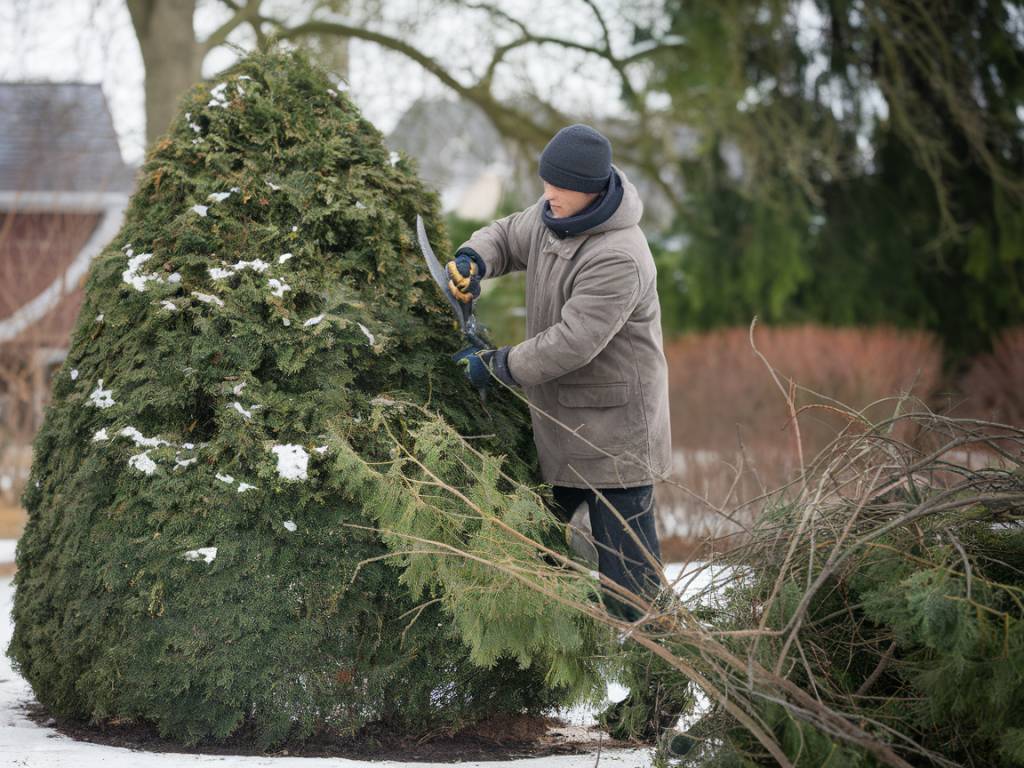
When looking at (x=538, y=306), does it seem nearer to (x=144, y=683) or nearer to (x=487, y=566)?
(x=487, y=566)

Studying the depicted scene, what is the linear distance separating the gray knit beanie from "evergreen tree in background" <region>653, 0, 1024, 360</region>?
836cm

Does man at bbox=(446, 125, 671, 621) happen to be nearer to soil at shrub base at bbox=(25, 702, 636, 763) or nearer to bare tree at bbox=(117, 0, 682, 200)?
soil at shrub base at bbox=(25, 702, 636, 763)

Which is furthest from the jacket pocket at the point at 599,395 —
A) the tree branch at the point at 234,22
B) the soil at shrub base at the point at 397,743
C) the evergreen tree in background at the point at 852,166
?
the evergreen tree in background at the point at 852,166

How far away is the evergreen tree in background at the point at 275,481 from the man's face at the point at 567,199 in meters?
0.48

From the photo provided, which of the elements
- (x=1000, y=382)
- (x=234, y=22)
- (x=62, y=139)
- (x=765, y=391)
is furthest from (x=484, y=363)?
(x=62, y=139)

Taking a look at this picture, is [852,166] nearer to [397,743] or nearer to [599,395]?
[599,395]

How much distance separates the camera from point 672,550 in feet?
25.6

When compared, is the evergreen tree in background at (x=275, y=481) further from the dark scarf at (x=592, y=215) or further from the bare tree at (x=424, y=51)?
the bare tree at (x=424, y=51)

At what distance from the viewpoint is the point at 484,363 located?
354 centimetres

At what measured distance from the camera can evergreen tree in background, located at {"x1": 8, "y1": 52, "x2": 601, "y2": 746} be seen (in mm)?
3207

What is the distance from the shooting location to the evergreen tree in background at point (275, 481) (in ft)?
10.5

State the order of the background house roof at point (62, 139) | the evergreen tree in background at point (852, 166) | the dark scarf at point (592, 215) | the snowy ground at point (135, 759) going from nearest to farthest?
the snowy ground at point (135, 759) < the dark scarf at point (592, 215) < the background house roof at point (62, 139) < the evergreen tree in background at point (852, 166)

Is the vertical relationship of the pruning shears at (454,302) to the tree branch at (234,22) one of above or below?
below

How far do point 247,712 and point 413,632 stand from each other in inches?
20.8
